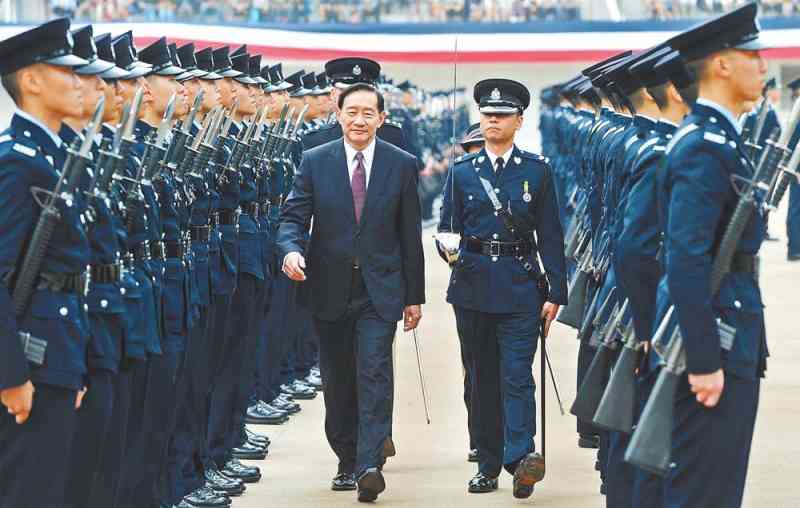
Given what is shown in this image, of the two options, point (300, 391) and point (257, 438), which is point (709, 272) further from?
point (300, 391)

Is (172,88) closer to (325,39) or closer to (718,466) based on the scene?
(718,466)

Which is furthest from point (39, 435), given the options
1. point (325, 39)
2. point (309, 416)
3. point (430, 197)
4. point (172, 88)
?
point (325, 39)

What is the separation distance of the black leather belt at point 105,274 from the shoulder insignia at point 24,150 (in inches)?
26.4

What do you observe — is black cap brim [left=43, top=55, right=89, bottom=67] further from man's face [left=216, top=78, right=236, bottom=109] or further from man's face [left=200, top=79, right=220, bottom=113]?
man's face [left=216, top=78, right=236, bottom=109]

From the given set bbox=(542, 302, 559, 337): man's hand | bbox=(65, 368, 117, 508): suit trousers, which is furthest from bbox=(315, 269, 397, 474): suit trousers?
bbox=(65, 368, 117, 508): suit trousers

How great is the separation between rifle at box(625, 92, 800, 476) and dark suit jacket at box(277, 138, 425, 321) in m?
2.82

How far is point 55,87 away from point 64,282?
58 centimetres

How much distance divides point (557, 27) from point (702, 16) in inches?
126

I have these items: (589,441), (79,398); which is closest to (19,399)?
(79,398)

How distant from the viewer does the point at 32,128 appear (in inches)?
206

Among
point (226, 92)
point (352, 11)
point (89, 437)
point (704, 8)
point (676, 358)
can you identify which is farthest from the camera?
point (352, 11)

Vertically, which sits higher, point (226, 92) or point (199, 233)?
point (226, 92)

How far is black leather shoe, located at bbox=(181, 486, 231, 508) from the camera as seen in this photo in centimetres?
738

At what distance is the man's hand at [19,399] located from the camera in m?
4.96
